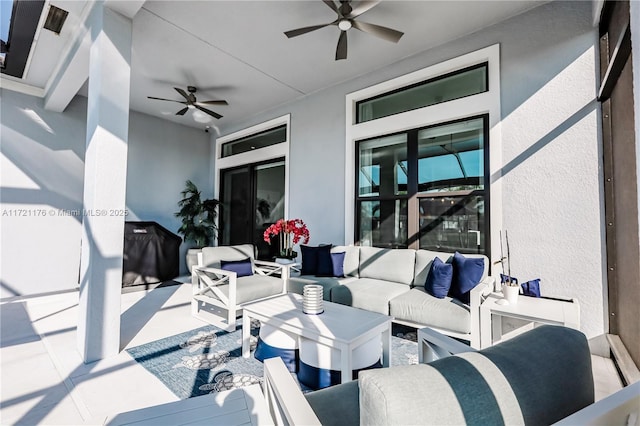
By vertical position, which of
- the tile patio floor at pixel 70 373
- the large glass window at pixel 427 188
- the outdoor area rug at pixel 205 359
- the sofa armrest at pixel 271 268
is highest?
the large glass window at pixel 427 188

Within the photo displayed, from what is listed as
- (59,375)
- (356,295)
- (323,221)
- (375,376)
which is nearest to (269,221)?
(323,221)

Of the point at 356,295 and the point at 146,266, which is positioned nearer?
the point at 356,295

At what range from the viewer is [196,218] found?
6672 millimetres

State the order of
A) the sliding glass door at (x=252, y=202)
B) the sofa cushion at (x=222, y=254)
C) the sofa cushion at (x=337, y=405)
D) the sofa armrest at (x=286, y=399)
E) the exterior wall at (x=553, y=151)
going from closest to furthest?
the sofa armrest at (x=286, y=399), the sofa cushion at (x=337, y=405), the exterior wall at (x=553, y=151), the sofa cushion at (x=222, y=254), the sliding glass door at (x=252, y=202)

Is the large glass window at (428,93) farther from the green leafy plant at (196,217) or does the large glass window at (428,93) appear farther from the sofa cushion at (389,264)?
the green leafy plant at (196,217)

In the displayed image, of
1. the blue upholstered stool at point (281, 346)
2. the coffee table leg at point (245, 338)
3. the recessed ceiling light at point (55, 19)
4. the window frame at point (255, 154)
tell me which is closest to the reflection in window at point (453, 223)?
the blue upholstered stool at point (281, 346)

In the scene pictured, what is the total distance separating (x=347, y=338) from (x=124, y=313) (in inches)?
128

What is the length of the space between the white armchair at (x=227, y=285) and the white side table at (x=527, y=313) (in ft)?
7.43

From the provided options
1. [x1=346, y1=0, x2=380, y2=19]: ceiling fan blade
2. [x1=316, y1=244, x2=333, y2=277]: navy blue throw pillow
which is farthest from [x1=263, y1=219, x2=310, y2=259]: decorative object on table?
[x1=346, y1=0, x2=380, y2=19]: ceiling fan blade

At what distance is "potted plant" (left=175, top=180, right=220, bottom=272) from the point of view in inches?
245

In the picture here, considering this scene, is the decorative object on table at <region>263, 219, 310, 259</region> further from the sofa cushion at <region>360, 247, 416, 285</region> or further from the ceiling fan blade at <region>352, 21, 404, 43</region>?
the ceiling fan blade at <region>352, 21, 404, 43</region>

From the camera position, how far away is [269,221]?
6.09 m

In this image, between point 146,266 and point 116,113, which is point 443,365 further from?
point 146,266

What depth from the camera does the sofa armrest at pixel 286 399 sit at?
2.61 ft
